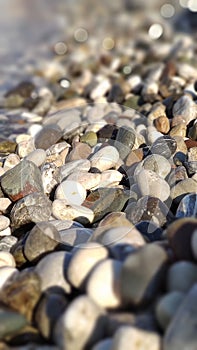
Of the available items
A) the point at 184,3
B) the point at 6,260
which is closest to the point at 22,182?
the point at 6,260

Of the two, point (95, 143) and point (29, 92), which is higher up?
point (95, 143)

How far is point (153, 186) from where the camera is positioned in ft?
8.98

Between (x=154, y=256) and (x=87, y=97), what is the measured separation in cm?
352

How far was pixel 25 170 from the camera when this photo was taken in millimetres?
2977

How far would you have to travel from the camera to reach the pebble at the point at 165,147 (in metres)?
3.06

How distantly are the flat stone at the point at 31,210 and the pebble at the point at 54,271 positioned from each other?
1.87ft

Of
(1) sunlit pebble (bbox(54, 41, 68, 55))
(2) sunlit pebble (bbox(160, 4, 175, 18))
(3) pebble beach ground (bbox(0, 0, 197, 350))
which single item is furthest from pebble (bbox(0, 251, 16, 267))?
(2) sunlit pebble (bbox(160, 4, 175, 18))

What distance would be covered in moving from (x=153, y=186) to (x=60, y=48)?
17.9 feet

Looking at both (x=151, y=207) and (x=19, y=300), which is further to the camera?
(x=151, y=207)

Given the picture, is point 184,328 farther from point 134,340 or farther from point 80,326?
point 80,326

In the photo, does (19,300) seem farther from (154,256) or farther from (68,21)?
(68,21)

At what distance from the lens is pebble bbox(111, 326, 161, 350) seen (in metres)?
1.67

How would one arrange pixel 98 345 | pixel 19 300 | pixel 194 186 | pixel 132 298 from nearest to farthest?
pixel 98 345 → pixel 132 298 → pixel 19 300 → pixel 194 186

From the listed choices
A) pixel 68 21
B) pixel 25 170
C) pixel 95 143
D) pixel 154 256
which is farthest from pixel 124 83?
pixel 68 21
